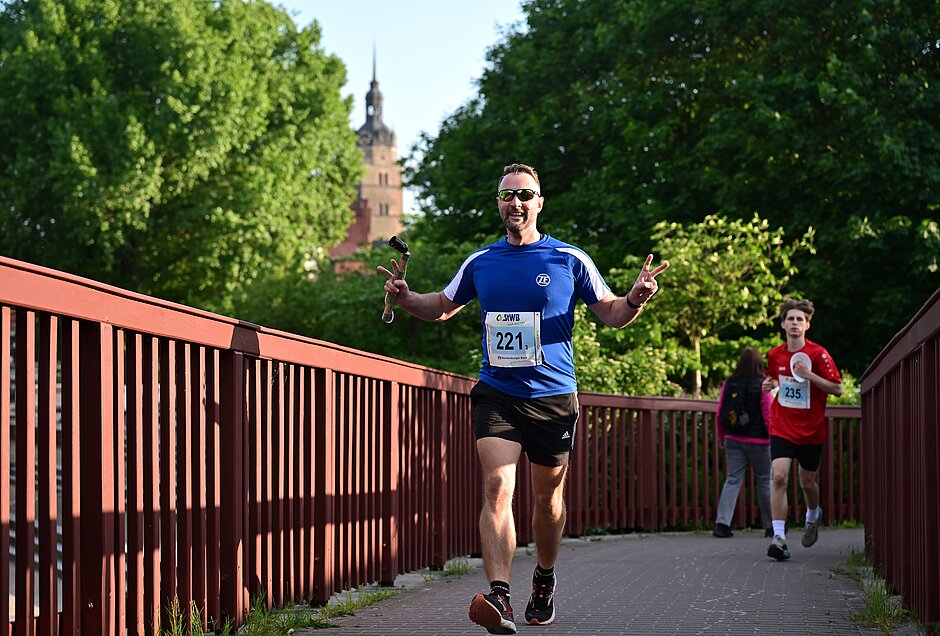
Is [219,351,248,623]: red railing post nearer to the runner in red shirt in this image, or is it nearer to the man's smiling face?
the man's smiling face

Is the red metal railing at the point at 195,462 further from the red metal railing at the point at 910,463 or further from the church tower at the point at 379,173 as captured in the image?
the church tower at the point at 379,173

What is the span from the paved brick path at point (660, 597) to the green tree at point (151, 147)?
27529 millimetres

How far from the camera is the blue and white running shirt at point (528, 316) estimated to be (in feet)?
20.3

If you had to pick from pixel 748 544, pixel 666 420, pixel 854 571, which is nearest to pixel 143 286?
pixel 666 420

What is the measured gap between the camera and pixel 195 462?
5.54m

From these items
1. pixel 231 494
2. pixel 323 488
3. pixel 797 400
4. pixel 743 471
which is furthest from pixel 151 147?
pixel 231 494

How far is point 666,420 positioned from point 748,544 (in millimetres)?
3746

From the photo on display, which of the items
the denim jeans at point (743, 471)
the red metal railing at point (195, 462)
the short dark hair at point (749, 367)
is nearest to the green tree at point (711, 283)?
the denim jeans at point (743, 471)

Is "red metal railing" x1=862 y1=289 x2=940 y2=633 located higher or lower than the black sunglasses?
lower

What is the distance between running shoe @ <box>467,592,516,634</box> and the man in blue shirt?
0.48 meters

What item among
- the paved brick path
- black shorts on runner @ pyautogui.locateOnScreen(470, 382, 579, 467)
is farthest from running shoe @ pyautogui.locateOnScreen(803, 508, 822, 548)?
black shorts on runner @ pyautogui.locateOnScreen(470, 382, 579, 467)

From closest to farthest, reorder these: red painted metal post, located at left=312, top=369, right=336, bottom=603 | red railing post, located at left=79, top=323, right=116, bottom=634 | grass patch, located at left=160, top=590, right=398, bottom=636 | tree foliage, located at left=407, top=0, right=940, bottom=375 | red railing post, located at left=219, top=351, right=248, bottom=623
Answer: red railing post, located at left=79, top=323, right=116, bottom=634, grass patch, located at left=160, top=590, right=398, bottom=636, red railing post, located at left=219, top=351, right=248, bottom=623, red painted metal post, located at left=312, top=369, right=336, bottom=603, tree foliage, located at left=407, top=0, right=940, bottom=375

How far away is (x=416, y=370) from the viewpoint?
29.3 ft

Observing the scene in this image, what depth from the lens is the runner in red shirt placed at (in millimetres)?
10328
